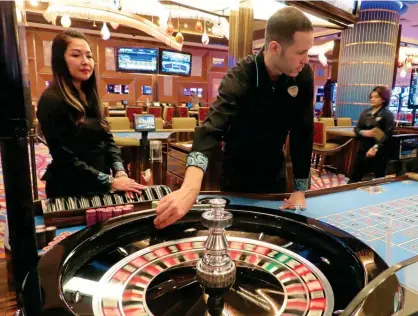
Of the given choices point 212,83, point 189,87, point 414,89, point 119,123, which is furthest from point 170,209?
point 212,83

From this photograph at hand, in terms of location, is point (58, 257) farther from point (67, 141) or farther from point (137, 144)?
point (137, 144)

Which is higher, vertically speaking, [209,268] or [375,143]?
[209,268]

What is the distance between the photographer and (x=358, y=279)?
0.67 meters

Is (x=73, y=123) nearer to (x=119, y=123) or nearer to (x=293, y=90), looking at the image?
(x=293, y=90)

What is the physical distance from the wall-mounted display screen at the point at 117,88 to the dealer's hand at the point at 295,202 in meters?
10.6

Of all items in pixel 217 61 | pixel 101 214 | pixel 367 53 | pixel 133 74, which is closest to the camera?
pixel 101 214

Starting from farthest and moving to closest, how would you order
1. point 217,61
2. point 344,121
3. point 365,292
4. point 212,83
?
point 212,83, point 217,61, point 344,121, point 365,292

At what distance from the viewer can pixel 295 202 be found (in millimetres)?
1319

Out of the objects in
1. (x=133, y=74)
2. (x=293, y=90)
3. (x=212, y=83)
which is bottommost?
(x=293, y=90)

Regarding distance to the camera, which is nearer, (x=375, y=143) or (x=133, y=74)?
(x=375, y=143)

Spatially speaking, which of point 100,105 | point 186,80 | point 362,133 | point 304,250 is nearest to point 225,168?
point 100,105

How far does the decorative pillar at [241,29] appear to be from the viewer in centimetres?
318

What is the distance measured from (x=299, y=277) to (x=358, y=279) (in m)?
0.11

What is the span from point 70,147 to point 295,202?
3.39ft
